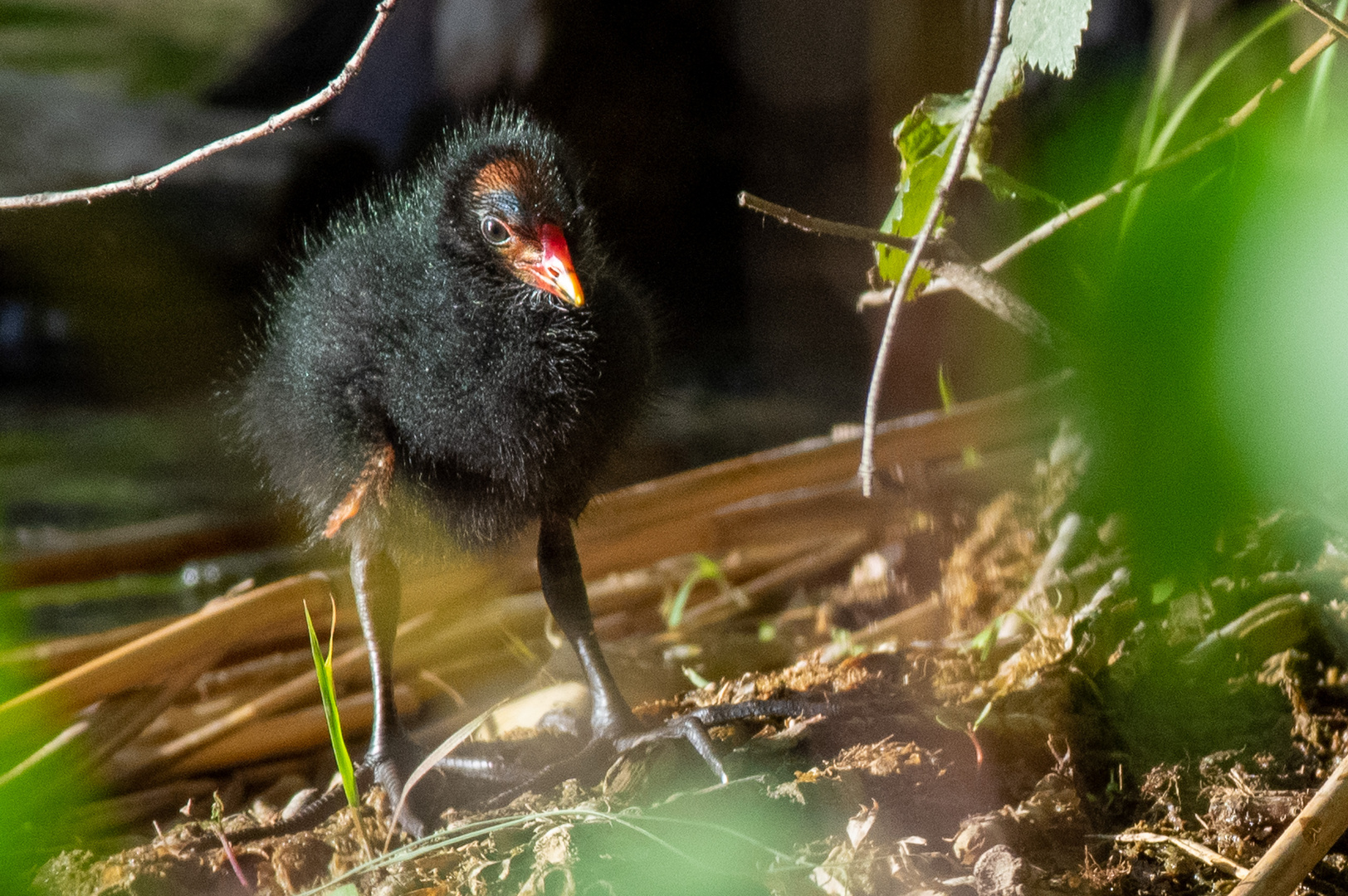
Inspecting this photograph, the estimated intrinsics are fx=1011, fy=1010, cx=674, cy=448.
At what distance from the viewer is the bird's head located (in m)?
1.47

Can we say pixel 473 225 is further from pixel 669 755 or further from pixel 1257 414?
pixel 1257 414

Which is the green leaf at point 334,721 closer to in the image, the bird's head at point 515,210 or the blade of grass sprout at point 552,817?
the blade of grass sprout at point 552,817

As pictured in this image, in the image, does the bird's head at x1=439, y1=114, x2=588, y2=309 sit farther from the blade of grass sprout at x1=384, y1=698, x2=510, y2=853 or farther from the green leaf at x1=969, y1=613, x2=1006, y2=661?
the green leaf at x1=969, y1=613, x2=1006, y2=661

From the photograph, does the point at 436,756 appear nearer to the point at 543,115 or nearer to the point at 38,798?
the point at 38,798

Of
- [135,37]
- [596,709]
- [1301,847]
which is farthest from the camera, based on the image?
[135,37]

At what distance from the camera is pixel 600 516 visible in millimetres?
2582

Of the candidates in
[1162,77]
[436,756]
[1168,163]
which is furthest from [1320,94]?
[436,756]

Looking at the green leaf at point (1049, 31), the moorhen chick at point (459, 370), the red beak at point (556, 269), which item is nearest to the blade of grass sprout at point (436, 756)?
the moorhen chick at point (459, 370)

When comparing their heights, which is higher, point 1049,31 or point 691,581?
point 1049,31

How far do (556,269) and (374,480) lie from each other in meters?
0.43

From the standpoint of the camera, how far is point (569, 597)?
1747 mm

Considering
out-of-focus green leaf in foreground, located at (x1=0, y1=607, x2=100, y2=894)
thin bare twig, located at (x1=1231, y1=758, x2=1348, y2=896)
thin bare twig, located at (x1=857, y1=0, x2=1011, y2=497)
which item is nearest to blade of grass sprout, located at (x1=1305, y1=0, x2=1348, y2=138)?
thin bare twig, located at (x1=857, y1=0, x2=1011, y2=497)

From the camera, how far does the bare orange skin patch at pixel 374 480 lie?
152 cm

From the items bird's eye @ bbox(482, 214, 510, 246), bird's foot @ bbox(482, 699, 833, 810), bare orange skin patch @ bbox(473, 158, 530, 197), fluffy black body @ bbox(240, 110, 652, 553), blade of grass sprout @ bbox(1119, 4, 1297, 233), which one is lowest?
bird's foot @ bbox(482, 699, 833, 810)
